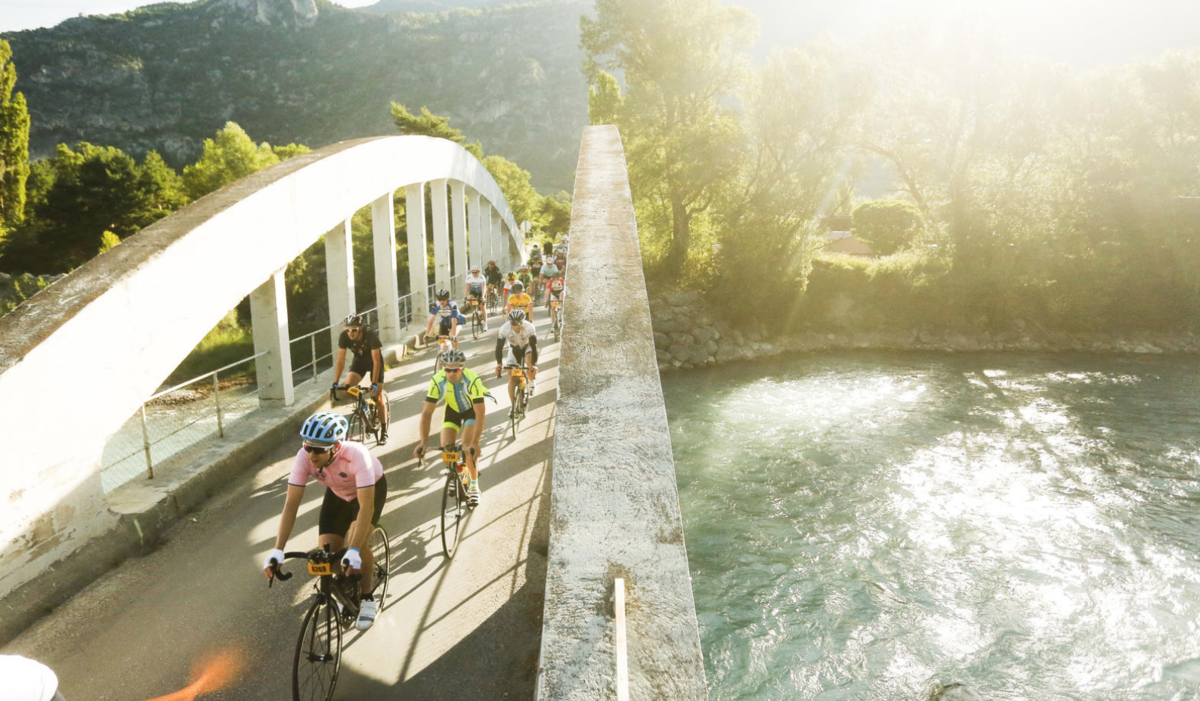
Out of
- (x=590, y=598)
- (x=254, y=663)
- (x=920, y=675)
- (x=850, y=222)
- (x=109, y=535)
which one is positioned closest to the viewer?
(x=590, y=598)

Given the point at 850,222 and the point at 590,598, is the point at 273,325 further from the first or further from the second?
the point at 850,222

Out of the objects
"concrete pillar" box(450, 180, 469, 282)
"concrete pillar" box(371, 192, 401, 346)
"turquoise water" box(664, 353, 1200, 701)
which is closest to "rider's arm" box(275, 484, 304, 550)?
"turquoise water" box(664, 353, 1200, 701)

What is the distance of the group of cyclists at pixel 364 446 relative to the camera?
452 cm

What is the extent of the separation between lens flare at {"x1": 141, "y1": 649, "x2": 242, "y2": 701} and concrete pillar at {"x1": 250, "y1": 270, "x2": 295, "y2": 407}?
226 inches

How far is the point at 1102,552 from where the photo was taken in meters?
13.5

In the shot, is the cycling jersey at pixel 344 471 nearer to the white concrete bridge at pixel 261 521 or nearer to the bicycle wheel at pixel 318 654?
the bicycle wheel at pixel 318 654

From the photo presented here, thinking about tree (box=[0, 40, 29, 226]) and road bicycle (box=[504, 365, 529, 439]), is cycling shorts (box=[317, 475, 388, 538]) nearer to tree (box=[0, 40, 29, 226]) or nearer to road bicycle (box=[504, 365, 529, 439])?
road bicycle (box=[504, 365, 529, 439])

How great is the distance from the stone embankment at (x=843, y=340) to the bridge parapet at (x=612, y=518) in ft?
72.2

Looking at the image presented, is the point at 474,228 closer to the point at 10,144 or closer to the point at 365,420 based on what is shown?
the point at 365,420

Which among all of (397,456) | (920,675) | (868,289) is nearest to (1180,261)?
(868,289)

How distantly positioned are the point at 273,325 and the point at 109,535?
4.63m

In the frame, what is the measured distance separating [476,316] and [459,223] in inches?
354

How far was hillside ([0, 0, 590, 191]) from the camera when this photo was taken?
124188 mm

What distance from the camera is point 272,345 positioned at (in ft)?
33.7
